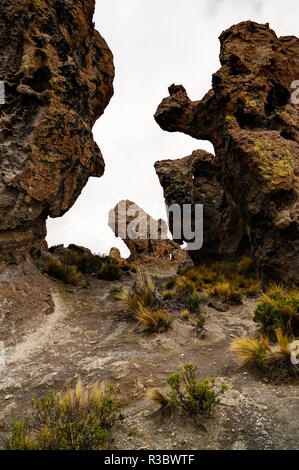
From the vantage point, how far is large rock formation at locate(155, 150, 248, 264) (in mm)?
14367

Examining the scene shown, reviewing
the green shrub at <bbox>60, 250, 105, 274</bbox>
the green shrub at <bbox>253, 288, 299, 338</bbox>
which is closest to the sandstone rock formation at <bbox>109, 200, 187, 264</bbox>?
the green shrub at <bbox>60, 250, 105, 274</bbox>

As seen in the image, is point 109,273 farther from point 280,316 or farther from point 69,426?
point 69,426

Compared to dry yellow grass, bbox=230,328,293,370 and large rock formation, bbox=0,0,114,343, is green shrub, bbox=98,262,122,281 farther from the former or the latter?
dry yellow grass, bbox=230,328,293,370

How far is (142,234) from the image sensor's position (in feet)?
92.8

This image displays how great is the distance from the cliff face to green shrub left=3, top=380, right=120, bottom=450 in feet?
18.6

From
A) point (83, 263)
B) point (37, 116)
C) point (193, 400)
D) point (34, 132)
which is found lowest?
point (193, 400)

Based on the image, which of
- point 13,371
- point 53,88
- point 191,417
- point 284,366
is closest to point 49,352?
point 13,371

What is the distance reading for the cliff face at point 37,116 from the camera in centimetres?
778

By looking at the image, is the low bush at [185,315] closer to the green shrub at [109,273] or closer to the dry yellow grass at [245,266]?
the green shrub at [109,273]

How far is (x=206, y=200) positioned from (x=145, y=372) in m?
13.1

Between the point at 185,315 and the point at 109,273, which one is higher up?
the point at 109,273

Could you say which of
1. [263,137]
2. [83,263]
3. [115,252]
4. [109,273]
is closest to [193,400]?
[263,137]

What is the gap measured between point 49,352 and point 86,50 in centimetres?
1116

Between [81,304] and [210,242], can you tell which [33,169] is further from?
[210,242]
